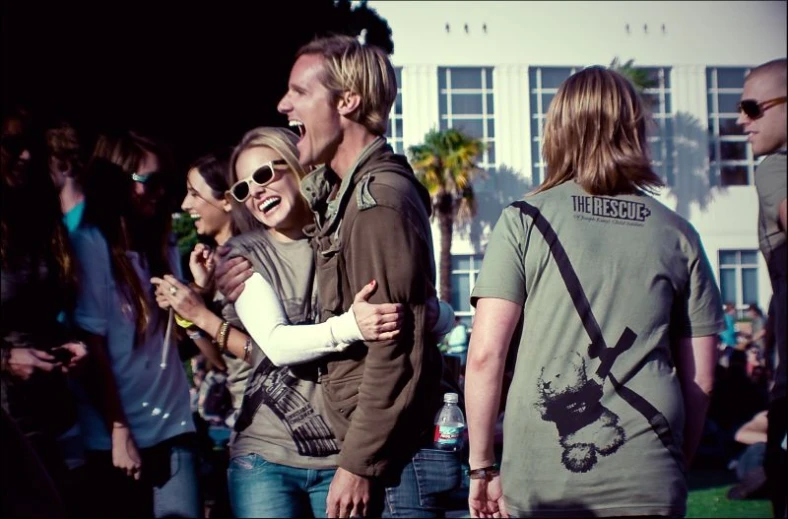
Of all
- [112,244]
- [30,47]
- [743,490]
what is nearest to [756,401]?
[743,490]

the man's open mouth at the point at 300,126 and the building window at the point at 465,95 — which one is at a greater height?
the building window at the point at 465,95

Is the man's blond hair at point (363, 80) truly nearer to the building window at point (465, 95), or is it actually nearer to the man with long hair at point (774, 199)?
the man with long hair at point (774, 199)

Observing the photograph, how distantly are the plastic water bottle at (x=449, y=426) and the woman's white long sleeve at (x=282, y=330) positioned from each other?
315 millimetres

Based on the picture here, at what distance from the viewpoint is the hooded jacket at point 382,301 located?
2.65m

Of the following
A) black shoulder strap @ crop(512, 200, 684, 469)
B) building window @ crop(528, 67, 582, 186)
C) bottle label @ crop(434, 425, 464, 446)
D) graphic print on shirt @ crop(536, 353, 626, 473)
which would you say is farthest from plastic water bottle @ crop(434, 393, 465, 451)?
building window @ crop(528, 67, 582, 186)

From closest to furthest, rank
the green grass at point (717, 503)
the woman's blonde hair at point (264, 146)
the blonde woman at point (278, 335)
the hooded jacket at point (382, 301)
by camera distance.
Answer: the hooded jacket at point (382, 301) < the blonde woman at point (278, 335) < the woman's blonde hair at point (264, 146) < the green grass at point (717, 503)

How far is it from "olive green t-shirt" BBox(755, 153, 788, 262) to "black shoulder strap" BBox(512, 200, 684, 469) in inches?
41.3

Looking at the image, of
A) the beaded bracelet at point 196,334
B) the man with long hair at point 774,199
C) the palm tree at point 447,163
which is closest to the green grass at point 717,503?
the man with long hair at point 774,199

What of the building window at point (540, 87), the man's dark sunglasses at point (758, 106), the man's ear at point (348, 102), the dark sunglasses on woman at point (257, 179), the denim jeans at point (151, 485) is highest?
the building window at point (540, 87)

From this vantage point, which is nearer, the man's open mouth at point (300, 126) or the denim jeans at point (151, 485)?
the man's open mouth at point (300, 126)

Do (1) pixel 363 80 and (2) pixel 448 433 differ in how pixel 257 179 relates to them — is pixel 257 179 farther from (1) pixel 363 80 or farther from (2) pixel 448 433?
(2) pixel 448 433

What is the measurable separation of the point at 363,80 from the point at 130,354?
1460 mm

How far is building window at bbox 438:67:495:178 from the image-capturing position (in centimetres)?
547

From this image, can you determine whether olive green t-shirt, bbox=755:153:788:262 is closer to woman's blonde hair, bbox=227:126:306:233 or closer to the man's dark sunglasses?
the man's dark sunglasses
